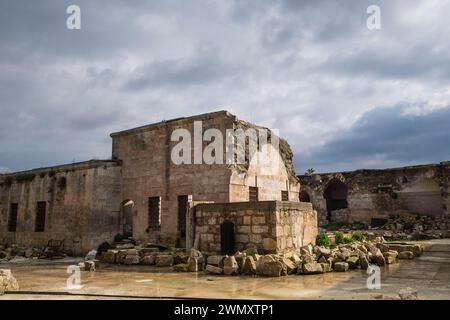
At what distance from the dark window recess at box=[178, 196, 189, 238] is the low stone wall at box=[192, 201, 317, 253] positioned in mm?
2878

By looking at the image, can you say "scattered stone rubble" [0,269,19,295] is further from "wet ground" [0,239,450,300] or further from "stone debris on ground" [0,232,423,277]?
"stone debris on ground" [0,232,423,277]

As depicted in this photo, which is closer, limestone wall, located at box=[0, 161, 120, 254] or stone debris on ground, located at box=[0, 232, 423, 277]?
stone debris on ground, located at box=[0, 232, 423, 277]

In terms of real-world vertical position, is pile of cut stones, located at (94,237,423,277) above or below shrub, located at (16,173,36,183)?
below

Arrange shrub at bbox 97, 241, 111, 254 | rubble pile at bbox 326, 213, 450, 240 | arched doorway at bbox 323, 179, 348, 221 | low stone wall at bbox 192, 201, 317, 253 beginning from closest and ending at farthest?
low stone wall at bbox 192, 201, 317, 253
shrub at bbox 97, 241, 111, 254
rubble pile at bbox 326, 213, 450, 240
arched doorway at bbox 323, 179, 348, 221

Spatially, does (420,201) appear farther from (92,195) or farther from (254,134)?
(92,195)

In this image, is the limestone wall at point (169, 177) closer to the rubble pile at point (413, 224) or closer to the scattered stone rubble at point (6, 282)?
the scattered stone rubble at point (6, 282)

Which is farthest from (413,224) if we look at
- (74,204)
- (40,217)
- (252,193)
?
(40,217)

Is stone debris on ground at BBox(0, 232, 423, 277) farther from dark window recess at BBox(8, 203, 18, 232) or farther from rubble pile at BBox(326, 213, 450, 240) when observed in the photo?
rubble pile at BBox(326, 213, 450, 240)

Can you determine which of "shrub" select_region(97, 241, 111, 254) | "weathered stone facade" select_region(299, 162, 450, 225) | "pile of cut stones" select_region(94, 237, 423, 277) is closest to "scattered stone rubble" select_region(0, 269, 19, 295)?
"pile of cut stones" select_region(94, 237, 423, 277)

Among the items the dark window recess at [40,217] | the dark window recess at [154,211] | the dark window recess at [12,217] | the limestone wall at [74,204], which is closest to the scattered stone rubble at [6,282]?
the dark window recess at [154,211]

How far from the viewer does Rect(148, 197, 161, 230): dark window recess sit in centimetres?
1440

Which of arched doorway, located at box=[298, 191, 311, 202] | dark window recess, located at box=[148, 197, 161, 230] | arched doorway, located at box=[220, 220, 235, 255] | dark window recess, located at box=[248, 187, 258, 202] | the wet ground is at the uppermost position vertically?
arched doorway, located at box=[298, 191, 311, 202]

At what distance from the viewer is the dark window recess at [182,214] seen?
1340cm

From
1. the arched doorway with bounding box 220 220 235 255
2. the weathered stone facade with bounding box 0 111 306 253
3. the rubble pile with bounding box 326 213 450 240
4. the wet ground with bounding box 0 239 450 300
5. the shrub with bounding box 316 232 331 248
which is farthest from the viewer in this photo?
the rubble pile with bounding box 326 213 450 240
